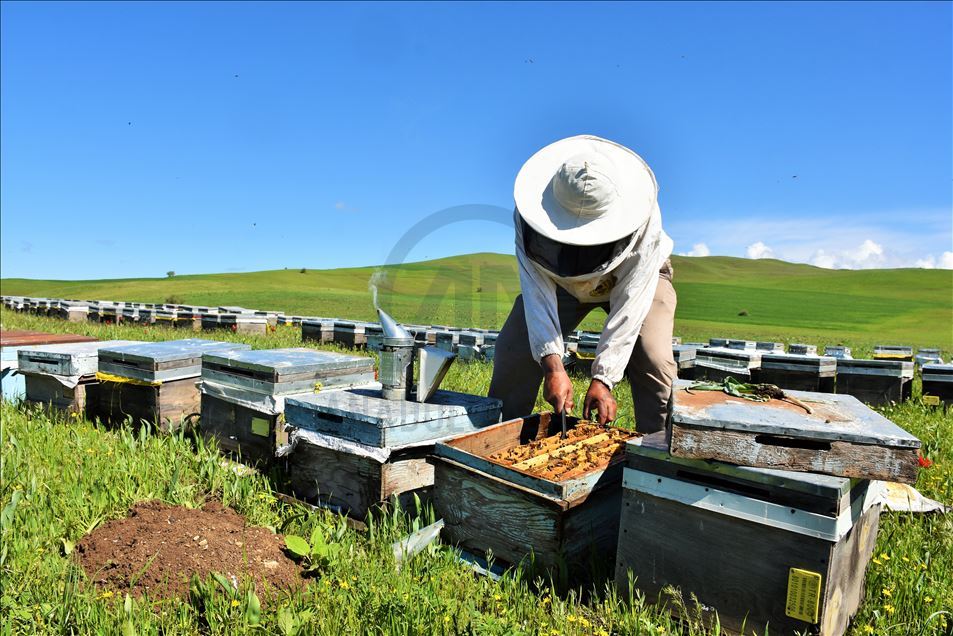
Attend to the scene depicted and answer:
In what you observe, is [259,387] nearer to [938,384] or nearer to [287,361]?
[287,361]

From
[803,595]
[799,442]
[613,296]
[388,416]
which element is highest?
[613,296]

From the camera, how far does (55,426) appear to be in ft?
→ 14.8

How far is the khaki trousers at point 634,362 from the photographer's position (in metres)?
3.67

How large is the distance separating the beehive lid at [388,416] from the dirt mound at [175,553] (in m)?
0.59

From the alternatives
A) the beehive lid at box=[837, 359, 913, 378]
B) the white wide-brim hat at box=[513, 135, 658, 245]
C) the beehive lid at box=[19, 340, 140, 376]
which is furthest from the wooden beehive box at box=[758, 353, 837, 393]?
the beehive lid at box=[19, 340, 140, 376]

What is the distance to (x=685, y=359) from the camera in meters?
7.17

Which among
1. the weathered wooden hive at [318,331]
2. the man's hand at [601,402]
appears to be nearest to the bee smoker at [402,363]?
the man's hand at [601,402]

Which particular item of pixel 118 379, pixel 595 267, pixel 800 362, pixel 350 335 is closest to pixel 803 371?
pixel 800 362

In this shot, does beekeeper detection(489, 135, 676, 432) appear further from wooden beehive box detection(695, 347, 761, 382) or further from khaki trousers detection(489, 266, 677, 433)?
wooden beehive box detection(695, 347, 761, 382)

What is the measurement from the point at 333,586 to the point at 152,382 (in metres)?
2.61

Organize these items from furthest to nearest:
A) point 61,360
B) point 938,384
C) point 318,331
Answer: point 318,331 → point 938,384 → point 61,360

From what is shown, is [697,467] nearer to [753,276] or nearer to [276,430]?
[276,430]

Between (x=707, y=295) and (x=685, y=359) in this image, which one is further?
(x=707, y=295)

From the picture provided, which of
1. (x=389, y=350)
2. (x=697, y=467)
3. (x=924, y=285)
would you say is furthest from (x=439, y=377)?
(x=924, y=285)
